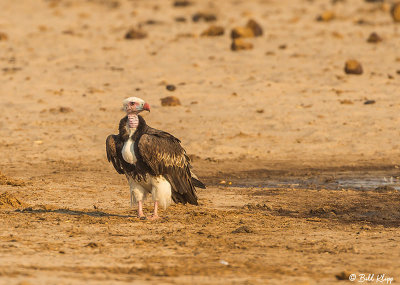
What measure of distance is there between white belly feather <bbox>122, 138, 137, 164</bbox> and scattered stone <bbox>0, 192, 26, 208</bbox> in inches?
72.6

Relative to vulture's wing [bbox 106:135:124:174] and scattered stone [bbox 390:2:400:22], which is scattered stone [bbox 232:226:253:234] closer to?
vulture's wing [bbox 106:135:124:174]

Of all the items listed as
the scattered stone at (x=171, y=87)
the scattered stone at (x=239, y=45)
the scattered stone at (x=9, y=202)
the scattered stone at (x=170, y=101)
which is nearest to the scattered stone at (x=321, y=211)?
the scattered stone at (x=9, y=202)

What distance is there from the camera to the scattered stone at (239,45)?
22172 mm

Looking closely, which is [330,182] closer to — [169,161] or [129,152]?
[169,161]

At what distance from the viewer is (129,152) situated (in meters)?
9.20

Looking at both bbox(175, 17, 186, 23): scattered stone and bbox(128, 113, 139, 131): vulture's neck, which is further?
bbox(175, 17, 186, 23): scattered stone

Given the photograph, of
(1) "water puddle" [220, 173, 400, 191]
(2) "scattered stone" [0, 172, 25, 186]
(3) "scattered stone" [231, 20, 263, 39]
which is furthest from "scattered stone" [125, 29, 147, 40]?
(2) "scattered stone" [0, 172, 25, 186]

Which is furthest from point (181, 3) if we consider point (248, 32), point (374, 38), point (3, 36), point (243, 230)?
point (243, 230)

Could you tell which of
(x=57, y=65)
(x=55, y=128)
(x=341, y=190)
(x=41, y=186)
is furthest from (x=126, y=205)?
(x=57, y=65)

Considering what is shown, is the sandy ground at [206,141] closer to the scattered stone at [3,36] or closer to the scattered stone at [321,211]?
the scattered stone at [321,211]

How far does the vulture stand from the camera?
9.22 m

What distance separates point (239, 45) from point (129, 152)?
1343 cm

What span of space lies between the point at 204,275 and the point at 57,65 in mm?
15098

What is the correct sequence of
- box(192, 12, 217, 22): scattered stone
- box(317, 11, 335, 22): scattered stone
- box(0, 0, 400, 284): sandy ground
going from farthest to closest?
box(192, 12, 217, 22): scattered stone → box(317, 11, 335, 22): scattered stone → box(0, 0, 400, 284): sandy ground
